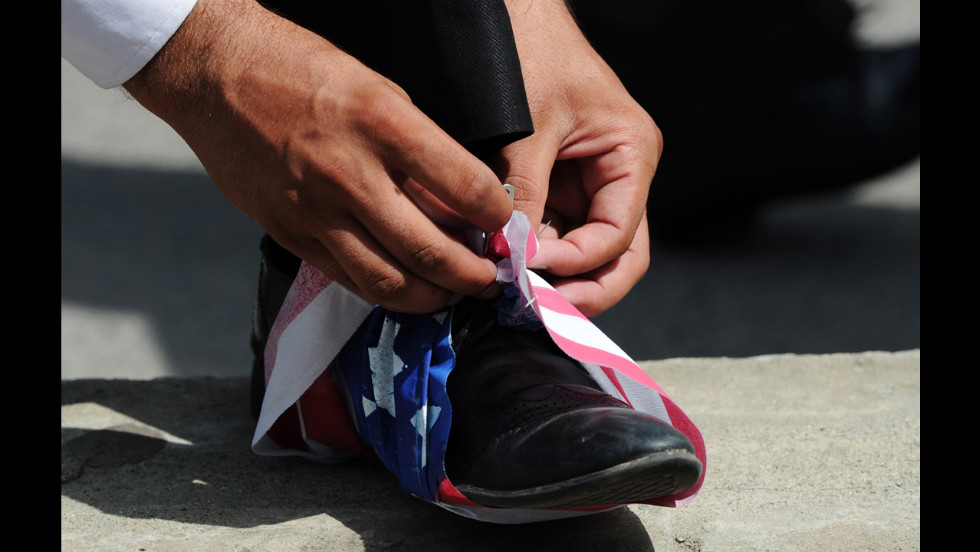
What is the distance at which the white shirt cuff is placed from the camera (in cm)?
78

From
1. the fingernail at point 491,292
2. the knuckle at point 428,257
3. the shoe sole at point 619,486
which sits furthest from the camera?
the fingernail at point 491,292

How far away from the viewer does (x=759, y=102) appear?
2268 millimetres

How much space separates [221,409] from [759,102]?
1.53 m

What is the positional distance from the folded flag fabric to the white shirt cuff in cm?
27

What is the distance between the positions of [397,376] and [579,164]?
0.33m

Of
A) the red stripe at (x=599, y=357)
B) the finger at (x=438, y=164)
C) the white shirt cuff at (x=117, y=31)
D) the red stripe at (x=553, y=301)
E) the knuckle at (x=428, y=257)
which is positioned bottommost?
the red stripe at (x=599, y=357)

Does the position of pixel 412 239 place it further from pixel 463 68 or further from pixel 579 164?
pixel 579 164

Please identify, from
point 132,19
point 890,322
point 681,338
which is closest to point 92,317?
point 681,338

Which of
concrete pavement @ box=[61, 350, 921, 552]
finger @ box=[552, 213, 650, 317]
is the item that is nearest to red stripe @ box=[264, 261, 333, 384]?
concrete pavement @ box=[61, 350, 921, 552]

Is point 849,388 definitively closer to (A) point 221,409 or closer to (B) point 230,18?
(A) point 221,409

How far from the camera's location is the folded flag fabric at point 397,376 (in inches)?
32.3

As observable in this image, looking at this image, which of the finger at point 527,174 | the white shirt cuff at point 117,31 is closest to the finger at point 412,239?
the finger at point 527,174

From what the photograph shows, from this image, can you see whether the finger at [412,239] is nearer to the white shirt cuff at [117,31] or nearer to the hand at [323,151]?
the hand at [323,151]

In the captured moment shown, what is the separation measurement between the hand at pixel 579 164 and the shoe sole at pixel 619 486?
0.89 ft
